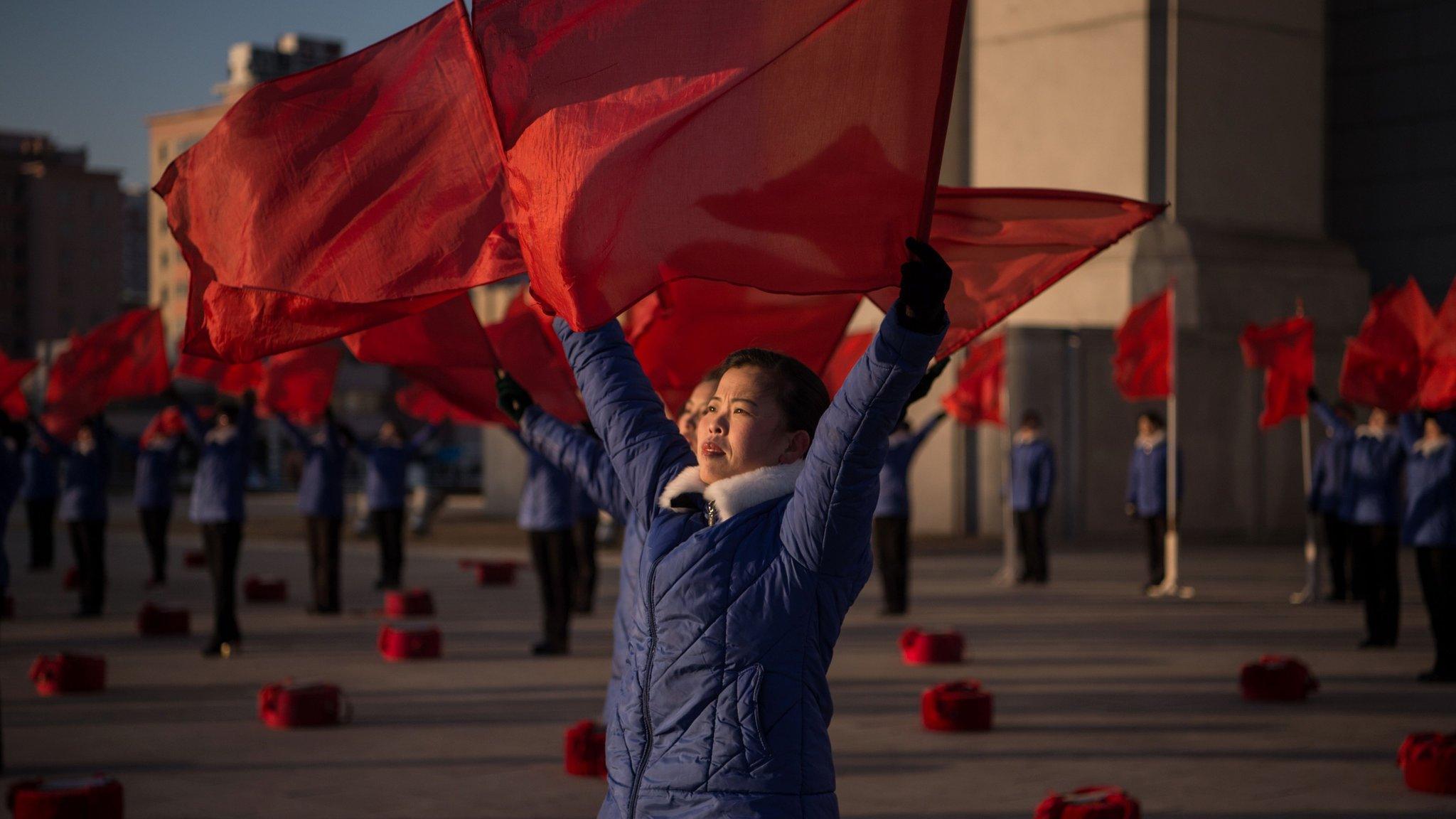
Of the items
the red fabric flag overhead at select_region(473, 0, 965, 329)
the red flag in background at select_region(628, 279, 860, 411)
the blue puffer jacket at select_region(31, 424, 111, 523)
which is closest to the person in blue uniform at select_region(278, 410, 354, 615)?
the blue puffer jacket at select_region(31, 424, 111, 523)

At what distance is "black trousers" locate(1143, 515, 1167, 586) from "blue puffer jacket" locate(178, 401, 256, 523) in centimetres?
1048

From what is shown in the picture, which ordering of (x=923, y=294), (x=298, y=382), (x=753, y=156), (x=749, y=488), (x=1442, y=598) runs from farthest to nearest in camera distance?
(x=298, y=382) → (x=1442, y=598) → (x=753, y=156) → (x=749, y=488) → (x=923, y=294)

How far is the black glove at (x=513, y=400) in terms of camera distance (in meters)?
5.02

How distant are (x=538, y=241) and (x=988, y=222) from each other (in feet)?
7.40

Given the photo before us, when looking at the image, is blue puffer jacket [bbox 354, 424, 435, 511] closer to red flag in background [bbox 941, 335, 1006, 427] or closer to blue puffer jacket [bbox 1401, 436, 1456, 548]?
red flag in background [bbox 941, 335, 1006, 427]

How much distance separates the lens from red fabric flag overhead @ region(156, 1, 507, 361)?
502 centimetres

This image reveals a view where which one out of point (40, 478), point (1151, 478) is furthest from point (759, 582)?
point (40, 478)

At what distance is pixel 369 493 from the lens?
1916 cm

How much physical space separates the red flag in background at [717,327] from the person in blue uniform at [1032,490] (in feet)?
40.1

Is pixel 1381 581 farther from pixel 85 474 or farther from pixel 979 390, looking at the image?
pixel 85 474

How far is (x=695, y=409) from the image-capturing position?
548 centimetres

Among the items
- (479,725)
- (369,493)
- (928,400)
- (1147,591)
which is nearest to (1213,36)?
(928,400)

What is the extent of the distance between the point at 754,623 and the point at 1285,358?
1488 centimetres

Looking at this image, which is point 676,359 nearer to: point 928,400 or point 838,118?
point 838,118
